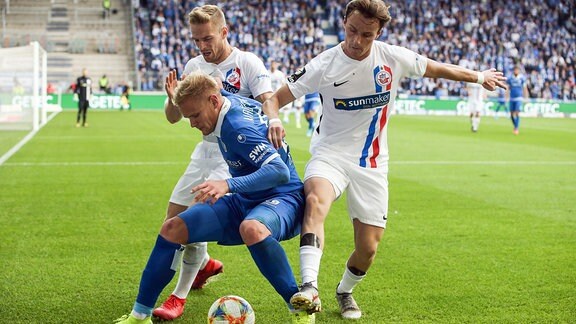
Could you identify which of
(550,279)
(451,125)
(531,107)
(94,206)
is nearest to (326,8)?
(531,107)

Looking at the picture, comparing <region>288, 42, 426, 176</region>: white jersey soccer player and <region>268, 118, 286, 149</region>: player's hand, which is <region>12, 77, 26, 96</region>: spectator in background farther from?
<region>268, 118, 286, 149</region>: player's hand

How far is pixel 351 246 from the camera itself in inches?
302

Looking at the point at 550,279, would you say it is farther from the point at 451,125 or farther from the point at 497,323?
the point at 451,125

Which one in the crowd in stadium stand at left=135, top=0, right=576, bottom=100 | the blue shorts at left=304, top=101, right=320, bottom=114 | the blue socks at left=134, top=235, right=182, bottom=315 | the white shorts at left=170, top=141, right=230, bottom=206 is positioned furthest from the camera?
the crowd in stadium stand at left=135, top=0, right=576, bottom=100

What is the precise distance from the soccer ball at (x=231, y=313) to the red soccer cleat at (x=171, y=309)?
519 millimetres

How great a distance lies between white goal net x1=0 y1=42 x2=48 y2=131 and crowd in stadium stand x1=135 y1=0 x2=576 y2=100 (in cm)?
1766

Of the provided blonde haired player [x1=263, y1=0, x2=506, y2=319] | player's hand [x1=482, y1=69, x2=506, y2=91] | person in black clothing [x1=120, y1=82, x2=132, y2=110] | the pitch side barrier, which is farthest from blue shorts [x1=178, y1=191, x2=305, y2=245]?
the pitch side barrier

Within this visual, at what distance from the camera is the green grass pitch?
216 inches

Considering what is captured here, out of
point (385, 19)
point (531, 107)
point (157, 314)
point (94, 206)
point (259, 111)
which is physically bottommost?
point (531, 107)

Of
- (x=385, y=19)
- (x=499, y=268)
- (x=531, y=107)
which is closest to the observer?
(x=385, y=19)

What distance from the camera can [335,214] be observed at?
962 cm

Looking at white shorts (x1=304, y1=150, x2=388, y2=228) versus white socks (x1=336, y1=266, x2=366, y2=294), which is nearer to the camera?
white shorts (x1=304, y1=150, x2=388, y2=228)

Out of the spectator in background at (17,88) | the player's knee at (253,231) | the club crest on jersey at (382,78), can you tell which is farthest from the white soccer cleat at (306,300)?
the spectator in background at (17,88)

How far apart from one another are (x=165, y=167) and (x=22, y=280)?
27.4 ft
